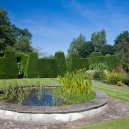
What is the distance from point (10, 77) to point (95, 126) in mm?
10764

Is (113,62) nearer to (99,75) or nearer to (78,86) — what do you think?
(99,75)

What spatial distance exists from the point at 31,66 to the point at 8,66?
1797 mm

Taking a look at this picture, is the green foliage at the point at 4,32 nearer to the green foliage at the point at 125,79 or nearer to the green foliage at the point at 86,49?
the green foliage at the point at 86,49

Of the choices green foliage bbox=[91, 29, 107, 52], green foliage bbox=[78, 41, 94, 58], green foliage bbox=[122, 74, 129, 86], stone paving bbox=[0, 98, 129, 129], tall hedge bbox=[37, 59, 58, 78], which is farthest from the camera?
green foliage bbox=[91, 29, 107, 52]

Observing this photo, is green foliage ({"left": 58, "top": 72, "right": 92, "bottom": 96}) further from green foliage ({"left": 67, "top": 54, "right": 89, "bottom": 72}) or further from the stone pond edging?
green foliage ({"left": 67, "top": 54, "right": 89, "bottom": 72})

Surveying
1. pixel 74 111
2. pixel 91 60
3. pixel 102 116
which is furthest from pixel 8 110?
pixel 91 60

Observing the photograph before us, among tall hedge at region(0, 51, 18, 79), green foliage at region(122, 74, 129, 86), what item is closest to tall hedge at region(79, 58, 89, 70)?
green foliage at region(122, 74, 129, 86)

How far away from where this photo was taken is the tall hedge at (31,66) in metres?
13.5

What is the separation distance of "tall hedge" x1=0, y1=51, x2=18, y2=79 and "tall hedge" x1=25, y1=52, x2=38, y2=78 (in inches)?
37.4

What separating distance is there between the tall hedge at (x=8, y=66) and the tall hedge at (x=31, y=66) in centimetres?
95

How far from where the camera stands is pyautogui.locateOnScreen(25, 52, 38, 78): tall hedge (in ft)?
44.4

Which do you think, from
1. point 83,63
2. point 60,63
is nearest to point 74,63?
point 83,63

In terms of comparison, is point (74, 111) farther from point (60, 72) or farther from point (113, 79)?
point (60, 72)

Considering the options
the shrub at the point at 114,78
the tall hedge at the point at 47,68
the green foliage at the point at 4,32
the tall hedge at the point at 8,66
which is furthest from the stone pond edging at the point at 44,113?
the green foliage at the point at 4,32
